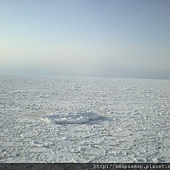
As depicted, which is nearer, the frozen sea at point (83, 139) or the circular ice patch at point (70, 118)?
the frozen sea at point (83, 139)

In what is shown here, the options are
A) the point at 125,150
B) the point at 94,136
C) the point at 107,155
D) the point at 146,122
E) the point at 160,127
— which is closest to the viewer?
the point at 107,155

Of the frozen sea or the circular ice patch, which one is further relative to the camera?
the circular ice patch

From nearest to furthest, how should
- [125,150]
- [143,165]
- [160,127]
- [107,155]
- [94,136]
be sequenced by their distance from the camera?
[143,165], [107,155], [125,150], [94,136], [160,127]

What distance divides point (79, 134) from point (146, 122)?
7.14ft

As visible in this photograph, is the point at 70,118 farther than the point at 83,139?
Yes

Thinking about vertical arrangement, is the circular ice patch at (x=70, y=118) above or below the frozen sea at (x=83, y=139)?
above

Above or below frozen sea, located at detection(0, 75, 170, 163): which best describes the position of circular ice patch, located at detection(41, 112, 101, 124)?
above

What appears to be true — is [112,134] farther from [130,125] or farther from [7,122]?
[7,122]

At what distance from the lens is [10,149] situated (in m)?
3.01

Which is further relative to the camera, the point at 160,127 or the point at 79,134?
the point at 160,127

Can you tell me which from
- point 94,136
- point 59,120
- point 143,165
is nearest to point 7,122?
point 59,120

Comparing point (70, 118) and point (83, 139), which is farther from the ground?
point (70, 118)

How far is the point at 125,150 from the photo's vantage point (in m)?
3.13

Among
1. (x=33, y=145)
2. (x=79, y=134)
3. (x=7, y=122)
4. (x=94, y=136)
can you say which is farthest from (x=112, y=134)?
(x=7, y=122)
